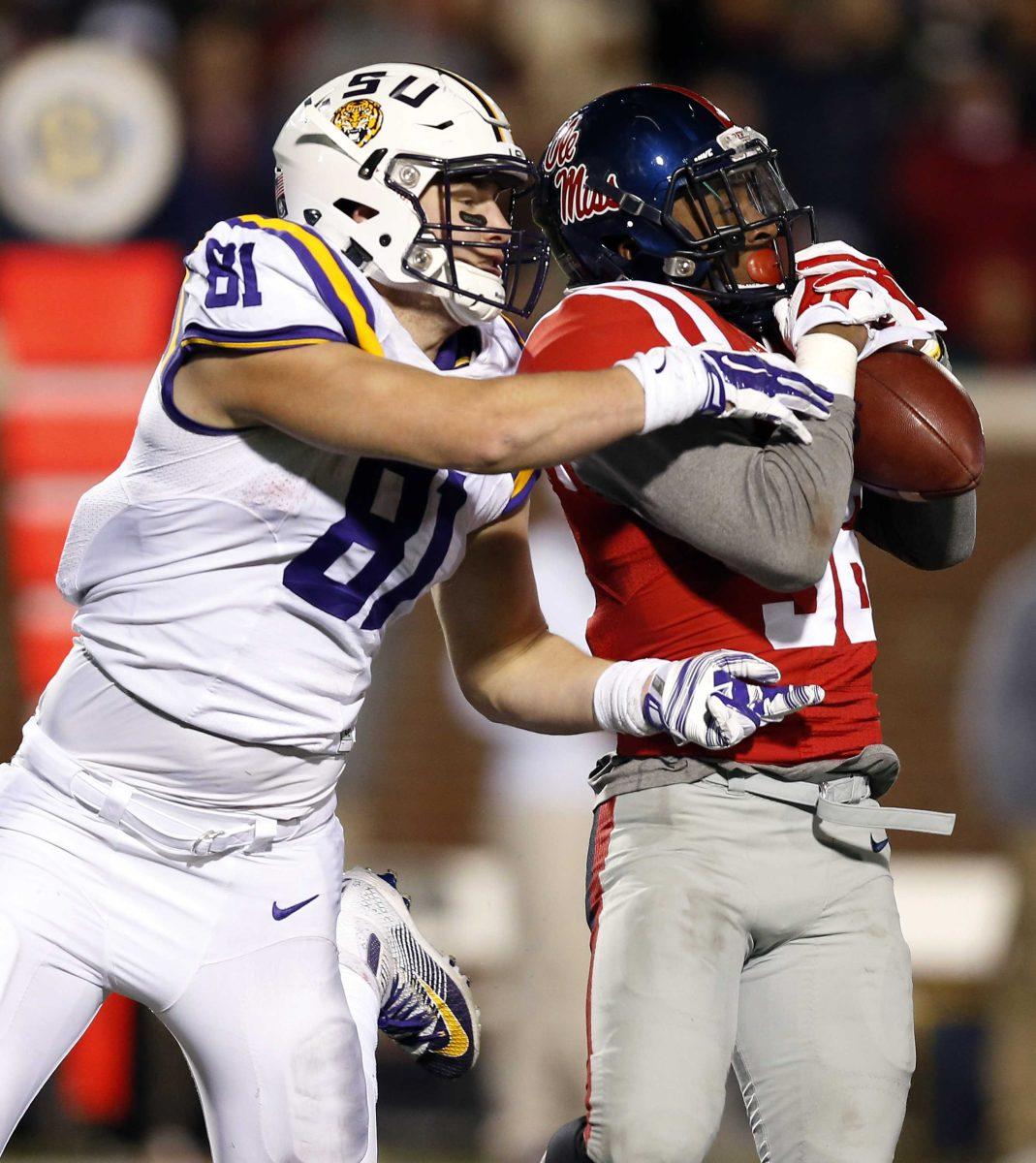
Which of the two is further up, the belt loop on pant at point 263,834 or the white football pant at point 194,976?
the belt loop on pant at point 263,834

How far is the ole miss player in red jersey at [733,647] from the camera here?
2.35 meters

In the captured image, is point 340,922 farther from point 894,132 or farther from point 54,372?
point 894,132

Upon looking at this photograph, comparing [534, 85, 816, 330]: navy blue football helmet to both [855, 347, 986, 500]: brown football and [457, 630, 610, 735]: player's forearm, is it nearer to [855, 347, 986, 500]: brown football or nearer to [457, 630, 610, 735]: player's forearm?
[855, 347, 986, 500]: brown football

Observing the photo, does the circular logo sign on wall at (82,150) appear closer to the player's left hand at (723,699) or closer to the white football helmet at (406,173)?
the white football helmet at (406,173)

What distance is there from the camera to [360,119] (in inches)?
104

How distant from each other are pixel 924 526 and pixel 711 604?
1.28ft

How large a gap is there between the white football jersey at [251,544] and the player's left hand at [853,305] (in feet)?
1.85

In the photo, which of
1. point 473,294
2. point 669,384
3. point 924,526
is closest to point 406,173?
point 473,294

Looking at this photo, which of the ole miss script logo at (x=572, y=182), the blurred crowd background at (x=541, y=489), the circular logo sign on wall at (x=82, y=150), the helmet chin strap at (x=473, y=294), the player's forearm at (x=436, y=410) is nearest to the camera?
the player's forearm at (x=436, y=410)

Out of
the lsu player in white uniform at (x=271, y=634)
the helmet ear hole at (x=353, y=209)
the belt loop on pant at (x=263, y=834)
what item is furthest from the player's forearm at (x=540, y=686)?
the helmet ear hole at (x=353, y=209)

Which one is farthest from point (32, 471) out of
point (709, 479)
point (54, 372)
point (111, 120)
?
point (709, 479)

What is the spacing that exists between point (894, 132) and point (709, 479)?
4.59 meters

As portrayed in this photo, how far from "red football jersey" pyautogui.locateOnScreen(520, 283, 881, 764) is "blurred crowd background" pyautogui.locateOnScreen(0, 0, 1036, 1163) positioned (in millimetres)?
2248

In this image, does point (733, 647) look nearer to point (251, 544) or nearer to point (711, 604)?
point (711, 604)
